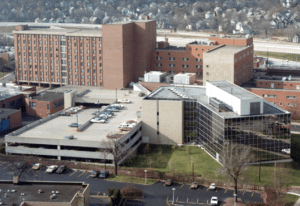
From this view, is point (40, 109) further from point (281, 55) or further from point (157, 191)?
point (281, 55)

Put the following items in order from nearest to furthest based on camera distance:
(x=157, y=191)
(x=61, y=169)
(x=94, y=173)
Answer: (x=157, y=191), (x=94, y=173), (x=61, y=169)

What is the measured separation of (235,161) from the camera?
54094 millimetres

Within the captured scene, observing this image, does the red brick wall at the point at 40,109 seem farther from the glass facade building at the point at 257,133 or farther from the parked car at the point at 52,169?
the glass facade building at the point at 257,133

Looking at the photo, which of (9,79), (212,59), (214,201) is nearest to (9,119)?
(212,59)

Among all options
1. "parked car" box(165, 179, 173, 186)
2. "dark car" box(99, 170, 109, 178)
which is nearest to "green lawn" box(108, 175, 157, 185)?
"dark car" box(99, 170, 109, 178)

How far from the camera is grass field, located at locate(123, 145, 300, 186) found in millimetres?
57156

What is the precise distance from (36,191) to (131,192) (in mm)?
10742

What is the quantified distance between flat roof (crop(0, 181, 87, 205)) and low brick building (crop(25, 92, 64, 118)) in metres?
38.5

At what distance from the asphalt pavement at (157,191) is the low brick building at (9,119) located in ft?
60.4

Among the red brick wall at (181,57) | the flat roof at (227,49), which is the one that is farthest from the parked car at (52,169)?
the red brick wall at (181,57)

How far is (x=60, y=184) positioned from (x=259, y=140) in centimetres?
2531

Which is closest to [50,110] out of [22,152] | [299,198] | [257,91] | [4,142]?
[4,142]

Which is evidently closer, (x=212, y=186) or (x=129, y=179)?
(x=212, y=186)

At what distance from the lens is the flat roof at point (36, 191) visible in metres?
43.7
